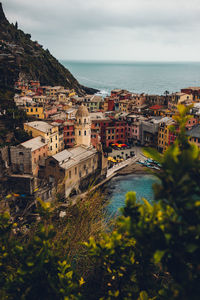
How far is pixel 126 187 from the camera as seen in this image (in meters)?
44.0

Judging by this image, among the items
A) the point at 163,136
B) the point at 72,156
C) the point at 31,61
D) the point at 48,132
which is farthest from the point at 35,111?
the point at 31,61

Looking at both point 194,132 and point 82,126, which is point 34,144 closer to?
point 82,126

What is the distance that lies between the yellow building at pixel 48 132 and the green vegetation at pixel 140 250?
112 feet

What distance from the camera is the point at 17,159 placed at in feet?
125

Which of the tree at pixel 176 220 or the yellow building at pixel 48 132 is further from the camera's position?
the yellow building at pixel 48 132

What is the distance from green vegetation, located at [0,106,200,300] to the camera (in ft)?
17.3

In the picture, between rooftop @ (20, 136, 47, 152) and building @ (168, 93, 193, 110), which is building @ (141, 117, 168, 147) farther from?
rooftop @ (20, 136, 47, 152)

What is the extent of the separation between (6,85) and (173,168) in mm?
78205

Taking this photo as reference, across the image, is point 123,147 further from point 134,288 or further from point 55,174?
point 134,288

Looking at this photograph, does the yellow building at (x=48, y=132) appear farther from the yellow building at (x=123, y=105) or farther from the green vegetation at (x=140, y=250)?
the yellow building at (x=123, y=105)

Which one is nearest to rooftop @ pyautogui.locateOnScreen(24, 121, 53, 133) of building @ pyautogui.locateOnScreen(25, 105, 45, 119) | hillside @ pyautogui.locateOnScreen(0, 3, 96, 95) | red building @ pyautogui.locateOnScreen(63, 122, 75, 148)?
red building @ pyautogui.locateOnScreen(63, 122, 75, 148)

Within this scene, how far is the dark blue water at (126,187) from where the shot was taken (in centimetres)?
3994

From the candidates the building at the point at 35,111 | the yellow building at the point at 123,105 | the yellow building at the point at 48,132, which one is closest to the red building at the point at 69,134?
the yellow building at the point at 48,132

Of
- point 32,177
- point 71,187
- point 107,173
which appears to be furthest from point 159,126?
point 32,177
